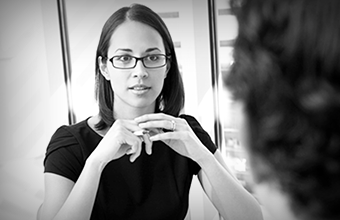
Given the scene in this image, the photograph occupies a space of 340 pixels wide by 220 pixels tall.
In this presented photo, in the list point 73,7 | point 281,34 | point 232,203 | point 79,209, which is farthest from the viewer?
point 73,7

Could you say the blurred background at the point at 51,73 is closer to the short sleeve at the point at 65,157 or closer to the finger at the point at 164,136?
the short sleeve at the point at 65,157

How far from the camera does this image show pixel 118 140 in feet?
4.17

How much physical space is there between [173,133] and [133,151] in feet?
0.59

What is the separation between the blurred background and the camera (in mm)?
2916

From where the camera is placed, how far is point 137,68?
146 cm

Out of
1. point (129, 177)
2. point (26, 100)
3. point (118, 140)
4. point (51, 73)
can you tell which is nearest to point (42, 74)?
point (51, 73)

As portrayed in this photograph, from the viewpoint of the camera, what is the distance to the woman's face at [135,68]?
146 cm

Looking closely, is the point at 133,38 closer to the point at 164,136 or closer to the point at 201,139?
the point at 164,136

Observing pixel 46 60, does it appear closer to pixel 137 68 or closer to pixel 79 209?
pixel 137 68

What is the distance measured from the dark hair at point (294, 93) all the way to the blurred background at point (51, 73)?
8.21 feet

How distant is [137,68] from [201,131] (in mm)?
481

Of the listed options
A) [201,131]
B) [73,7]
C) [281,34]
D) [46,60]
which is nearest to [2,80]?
[46,60]

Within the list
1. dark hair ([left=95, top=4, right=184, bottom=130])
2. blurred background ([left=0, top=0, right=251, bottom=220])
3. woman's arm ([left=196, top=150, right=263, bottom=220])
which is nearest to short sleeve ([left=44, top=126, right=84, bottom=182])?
dark hair ([left=95, top=4, right=184, bottom=130])

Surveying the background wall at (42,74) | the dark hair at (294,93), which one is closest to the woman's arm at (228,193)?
the dark hair at (294,93)
